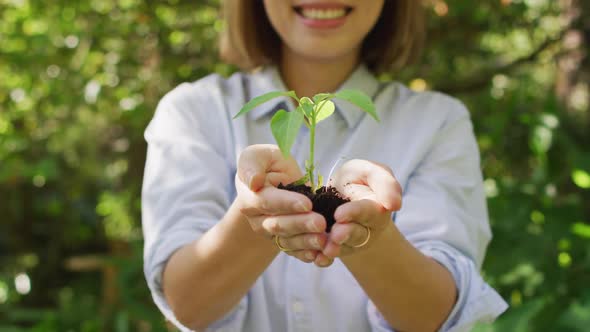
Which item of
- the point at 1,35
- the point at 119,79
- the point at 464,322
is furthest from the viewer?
the point at 1,35

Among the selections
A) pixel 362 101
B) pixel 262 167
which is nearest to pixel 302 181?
pixel 262 167

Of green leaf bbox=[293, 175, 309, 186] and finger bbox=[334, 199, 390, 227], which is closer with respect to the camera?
finger bbox=[334, 199, 390, 227]

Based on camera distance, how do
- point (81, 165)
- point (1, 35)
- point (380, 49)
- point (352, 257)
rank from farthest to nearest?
point (81, 165), point (1, 35), point (380, 49), point (352, 257)

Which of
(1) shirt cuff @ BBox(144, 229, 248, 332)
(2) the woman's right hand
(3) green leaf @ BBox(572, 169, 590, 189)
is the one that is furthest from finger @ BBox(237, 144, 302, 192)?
(3) green leaf @ BBox(572, 169, 590, 189)

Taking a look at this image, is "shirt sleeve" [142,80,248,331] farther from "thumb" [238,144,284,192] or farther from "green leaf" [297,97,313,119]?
"green leaf" [297,97,313,119]

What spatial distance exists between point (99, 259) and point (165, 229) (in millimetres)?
2462

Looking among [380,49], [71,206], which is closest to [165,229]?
[380,49]

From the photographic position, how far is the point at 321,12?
1.52m

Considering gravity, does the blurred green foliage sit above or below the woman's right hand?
below

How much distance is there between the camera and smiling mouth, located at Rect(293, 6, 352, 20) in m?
Answer: 1.52

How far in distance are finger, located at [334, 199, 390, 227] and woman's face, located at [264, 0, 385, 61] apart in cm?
62

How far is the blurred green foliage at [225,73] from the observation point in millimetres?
2594

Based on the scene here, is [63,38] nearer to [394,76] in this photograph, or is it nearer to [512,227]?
[394,76]

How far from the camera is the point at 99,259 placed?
148 inches
